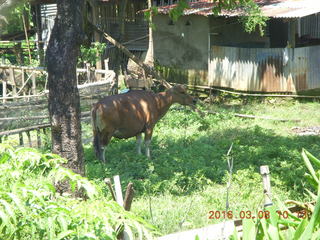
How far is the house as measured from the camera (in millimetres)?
16016

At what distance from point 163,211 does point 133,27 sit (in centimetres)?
1734

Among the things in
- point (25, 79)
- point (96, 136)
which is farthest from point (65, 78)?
point (25, 79)

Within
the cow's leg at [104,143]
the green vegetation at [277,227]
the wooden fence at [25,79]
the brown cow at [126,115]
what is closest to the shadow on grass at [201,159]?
the cow's leg at [104,143]

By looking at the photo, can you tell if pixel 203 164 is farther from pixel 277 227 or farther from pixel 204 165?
pixel 277 227

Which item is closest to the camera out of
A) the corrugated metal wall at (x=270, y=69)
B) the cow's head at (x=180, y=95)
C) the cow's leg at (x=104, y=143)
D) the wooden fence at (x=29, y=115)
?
the cow's leg at (x=104, y=143)

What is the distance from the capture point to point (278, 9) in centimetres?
1602

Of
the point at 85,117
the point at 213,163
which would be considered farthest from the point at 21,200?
the point at 85,117

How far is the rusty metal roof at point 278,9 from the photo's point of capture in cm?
1484

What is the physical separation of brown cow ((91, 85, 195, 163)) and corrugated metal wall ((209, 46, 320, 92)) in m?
6.04

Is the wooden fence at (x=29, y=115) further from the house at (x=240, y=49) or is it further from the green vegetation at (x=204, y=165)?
the house at (x=240, y=49)

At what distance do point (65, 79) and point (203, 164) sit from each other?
365 centimetres

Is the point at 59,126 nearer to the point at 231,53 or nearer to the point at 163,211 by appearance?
the point at 163,211

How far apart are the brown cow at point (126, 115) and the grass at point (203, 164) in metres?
0.43

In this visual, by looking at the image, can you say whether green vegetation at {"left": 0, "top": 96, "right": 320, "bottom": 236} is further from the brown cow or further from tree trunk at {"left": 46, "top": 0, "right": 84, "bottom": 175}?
tree trunk at {"left": 46, "top": 0, "right": 84, "bottom": 175}
